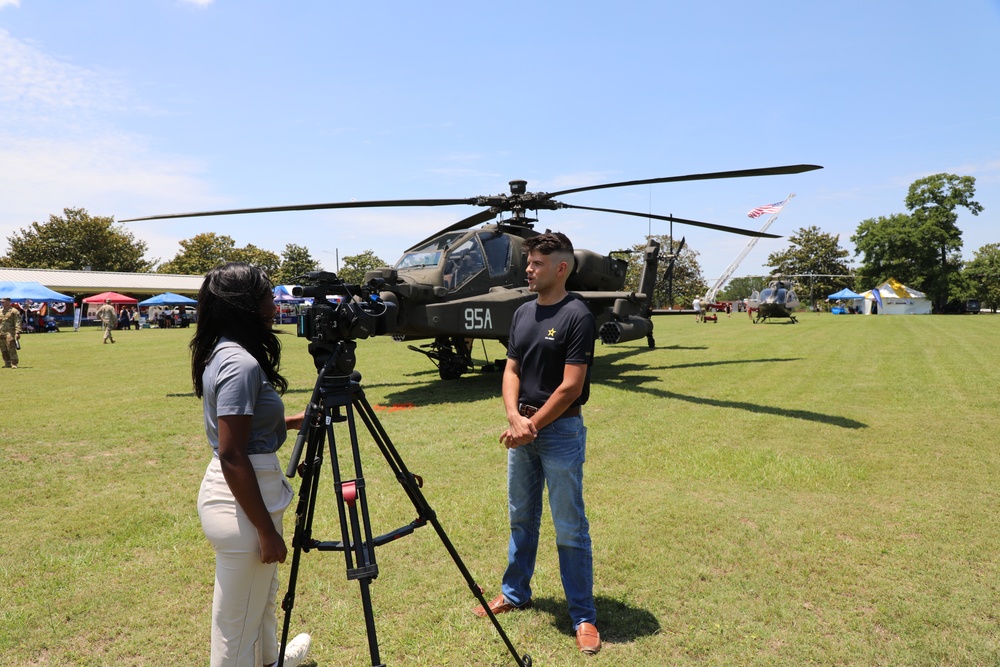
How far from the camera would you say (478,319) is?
934cm

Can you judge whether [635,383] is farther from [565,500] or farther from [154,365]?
[154,365]

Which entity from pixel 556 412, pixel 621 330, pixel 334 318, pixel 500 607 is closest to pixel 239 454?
pixel 334 318

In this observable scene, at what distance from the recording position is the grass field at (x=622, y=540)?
3016mm

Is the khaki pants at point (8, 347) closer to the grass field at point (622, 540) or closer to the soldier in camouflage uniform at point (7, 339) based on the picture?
the soldier in camouflage uniform at point (7, 339)

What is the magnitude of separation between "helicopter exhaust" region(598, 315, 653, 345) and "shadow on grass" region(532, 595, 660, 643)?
26.3 ft

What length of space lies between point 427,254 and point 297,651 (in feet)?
25.5

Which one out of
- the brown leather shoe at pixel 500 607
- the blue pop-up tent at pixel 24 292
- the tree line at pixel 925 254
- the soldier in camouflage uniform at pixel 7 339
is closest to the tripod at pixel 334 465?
the brown leather shoe at pixel 500 607

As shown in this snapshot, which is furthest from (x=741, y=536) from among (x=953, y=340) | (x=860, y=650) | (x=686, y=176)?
(x=953, y=340)

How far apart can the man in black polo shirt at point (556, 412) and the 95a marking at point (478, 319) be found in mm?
6095

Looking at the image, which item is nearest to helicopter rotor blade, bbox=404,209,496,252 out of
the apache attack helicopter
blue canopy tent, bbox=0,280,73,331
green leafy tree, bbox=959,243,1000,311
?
the apache attack helicopter

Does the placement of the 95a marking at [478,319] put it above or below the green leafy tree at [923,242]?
below

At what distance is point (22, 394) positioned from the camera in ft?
34.7

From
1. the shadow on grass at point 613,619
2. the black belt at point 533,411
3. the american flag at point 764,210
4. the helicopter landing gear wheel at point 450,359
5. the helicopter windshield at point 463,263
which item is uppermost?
the american flag at point 764,210

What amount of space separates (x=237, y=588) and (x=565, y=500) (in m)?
1.57
